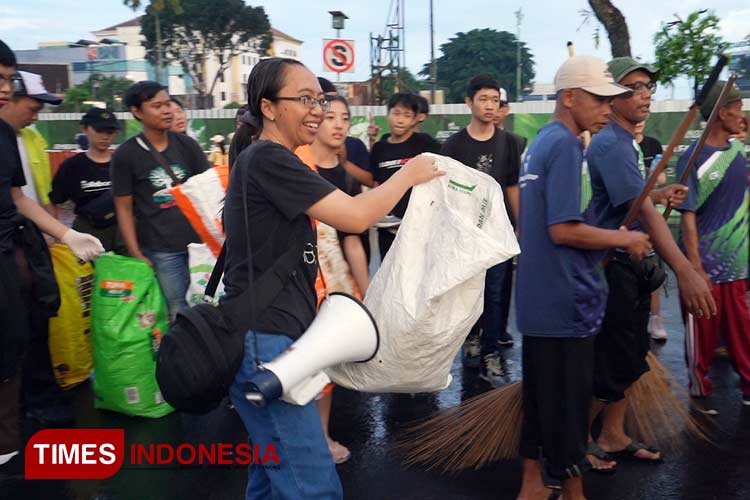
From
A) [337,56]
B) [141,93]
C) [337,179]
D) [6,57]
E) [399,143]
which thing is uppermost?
[337,56]

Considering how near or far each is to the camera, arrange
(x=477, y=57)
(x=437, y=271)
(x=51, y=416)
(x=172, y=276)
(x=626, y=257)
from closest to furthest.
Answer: (x=437, y=271), (x=626, y=257), (x=51, y=416), (x=172, y=276), (x=477, y=57)

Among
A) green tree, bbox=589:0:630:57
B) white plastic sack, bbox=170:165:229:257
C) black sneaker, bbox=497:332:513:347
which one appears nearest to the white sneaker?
black sneaker, bbox=497:332:513:347

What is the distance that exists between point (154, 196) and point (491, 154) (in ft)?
7.07

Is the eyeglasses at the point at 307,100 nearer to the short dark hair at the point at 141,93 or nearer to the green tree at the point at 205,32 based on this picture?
the short dark hair at the point at 141,93

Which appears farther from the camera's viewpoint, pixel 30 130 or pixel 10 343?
pixel 30 130

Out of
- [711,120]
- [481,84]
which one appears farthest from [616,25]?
[711,120]

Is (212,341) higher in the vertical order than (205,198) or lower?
lower

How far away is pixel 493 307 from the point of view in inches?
197

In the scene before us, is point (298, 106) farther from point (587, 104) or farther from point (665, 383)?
point (665, 383)

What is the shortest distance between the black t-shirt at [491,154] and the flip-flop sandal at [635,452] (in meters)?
1.94

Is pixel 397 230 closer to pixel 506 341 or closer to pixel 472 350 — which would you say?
pixel 472 350

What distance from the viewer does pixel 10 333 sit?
363cm

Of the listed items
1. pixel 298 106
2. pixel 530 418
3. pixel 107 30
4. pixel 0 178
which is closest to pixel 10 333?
pixel 0 178

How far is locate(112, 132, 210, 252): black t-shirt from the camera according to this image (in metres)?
4.39
